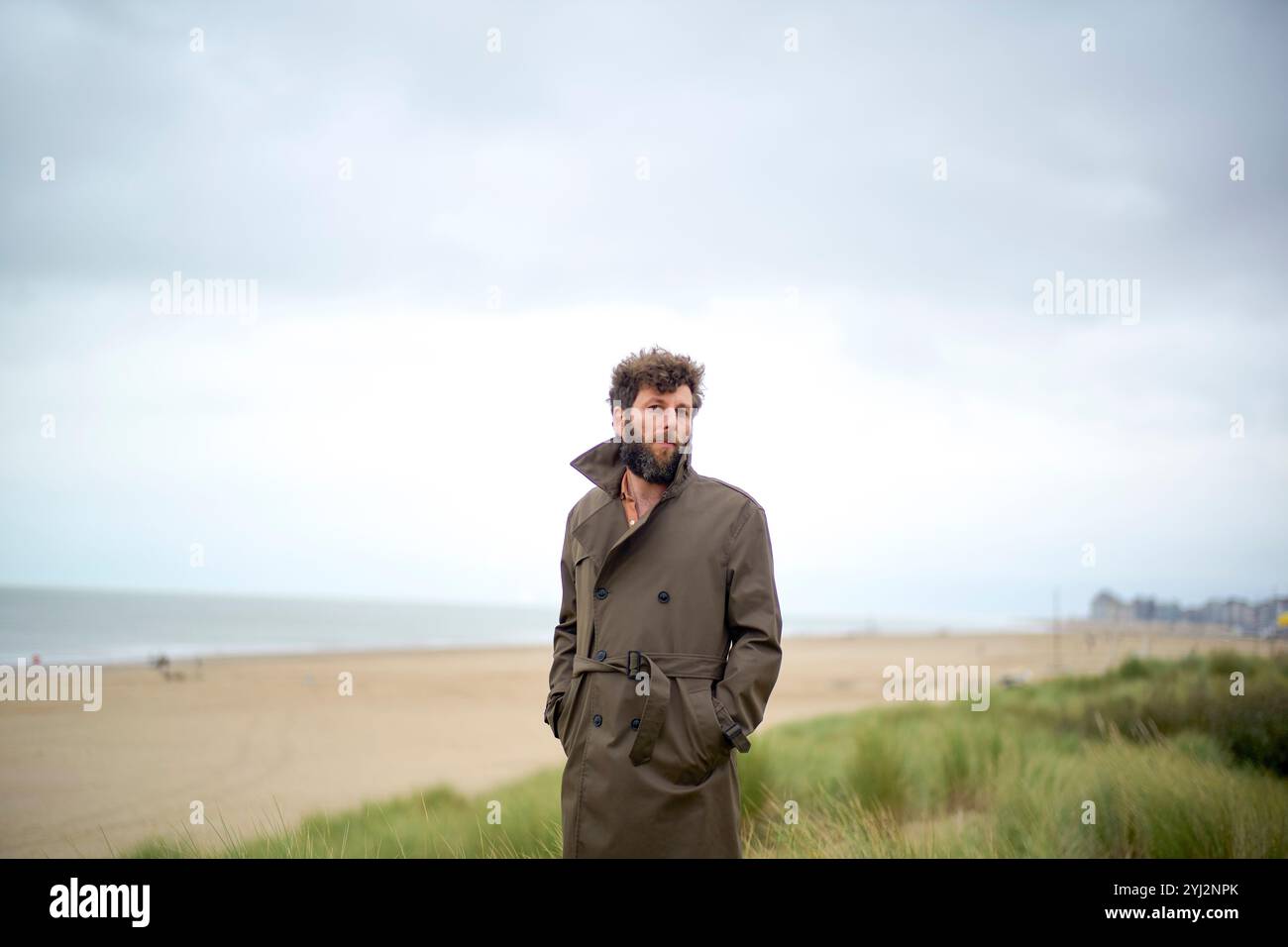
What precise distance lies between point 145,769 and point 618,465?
1004 centimetres

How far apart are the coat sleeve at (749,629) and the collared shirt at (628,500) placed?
1.14 ft

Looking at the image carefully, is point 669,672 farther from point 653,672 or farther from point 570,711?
point 570,711

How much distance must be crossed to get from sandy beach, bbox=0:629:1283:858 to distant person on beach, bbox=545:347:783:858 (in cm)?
210

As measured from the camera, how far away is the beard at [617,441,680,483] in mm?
3023

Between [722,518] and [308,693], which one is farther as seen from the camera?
[308,693]

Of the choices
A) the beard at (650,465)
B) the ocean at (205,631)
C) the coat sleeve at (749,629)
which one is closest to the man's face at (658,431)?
the beard at (650,465)

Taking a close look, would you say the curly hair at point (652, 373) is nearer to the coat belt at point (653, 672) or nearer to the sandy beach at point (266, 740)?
the coat belt at point (653, 672)

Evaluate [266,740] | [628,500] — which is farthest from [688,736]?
[266,740]

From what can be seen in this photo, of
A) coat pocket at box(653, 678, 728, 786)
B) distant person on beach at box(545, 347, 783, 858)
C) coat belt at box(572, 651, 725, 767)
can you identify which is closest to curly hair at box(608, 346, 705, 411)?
distant person on beach at box(545, 347, 783, 858)

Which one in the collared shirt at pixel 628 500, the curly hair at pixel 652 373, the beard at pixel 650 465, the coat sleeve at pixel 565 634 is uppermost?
the curly hair at pixel 652 373

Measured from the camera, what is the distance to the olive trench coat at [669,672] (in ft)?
9.18
